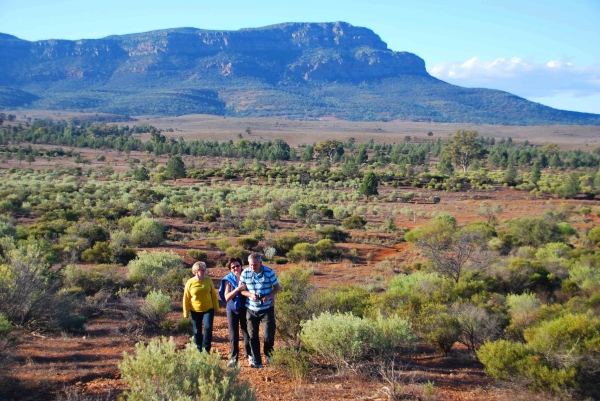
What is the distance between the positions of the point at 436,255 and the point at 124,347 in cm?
874

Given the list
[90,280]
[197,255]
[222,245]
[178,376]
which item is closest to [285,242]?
[222,245]

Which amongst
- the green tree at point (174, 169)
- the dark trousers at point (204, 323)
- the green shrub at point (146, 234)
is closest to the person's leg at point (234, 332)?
the dark trousers at point (204, 323)

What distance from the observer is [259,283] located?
6.18m

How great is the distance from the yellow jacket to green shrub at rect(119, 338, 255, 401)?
1927mm

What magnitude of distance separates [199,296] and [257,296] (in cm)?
81

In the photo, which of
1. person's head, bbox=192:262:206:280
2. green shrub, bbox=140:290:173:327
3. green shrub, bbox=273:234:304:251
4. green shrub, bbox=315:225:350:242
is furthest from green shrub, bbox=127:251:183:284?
green shrub, bbox=315:225:350:242

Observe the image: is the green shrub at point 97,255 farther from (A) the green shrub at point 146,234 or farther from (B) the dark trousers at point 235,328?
(B) the dark trousers at point 235,328

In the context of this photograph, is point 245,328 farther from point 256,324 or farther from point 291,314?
point 291,314

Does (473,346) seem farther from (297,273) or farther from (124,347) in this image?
(124,347)

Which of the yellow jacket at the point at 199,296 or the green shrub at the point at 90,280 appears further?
the green shrub at the point at 90,280

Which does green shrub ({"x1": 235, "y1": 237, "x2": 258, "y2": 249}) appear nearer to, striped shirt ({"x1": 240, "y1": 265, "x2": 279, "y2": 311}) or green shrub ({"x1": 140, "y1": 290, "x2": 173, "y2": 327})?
green shrub ({"x1": 140, "y1": 290, "x2": 173, "y2": 327})

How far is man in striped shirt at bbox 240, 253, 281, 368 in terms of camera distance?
20.2ft

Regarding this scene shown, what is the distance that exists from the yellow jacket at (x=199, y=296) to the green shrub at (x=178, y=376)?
6.32ft

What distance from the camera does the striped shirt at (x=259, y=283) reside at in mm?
6168
